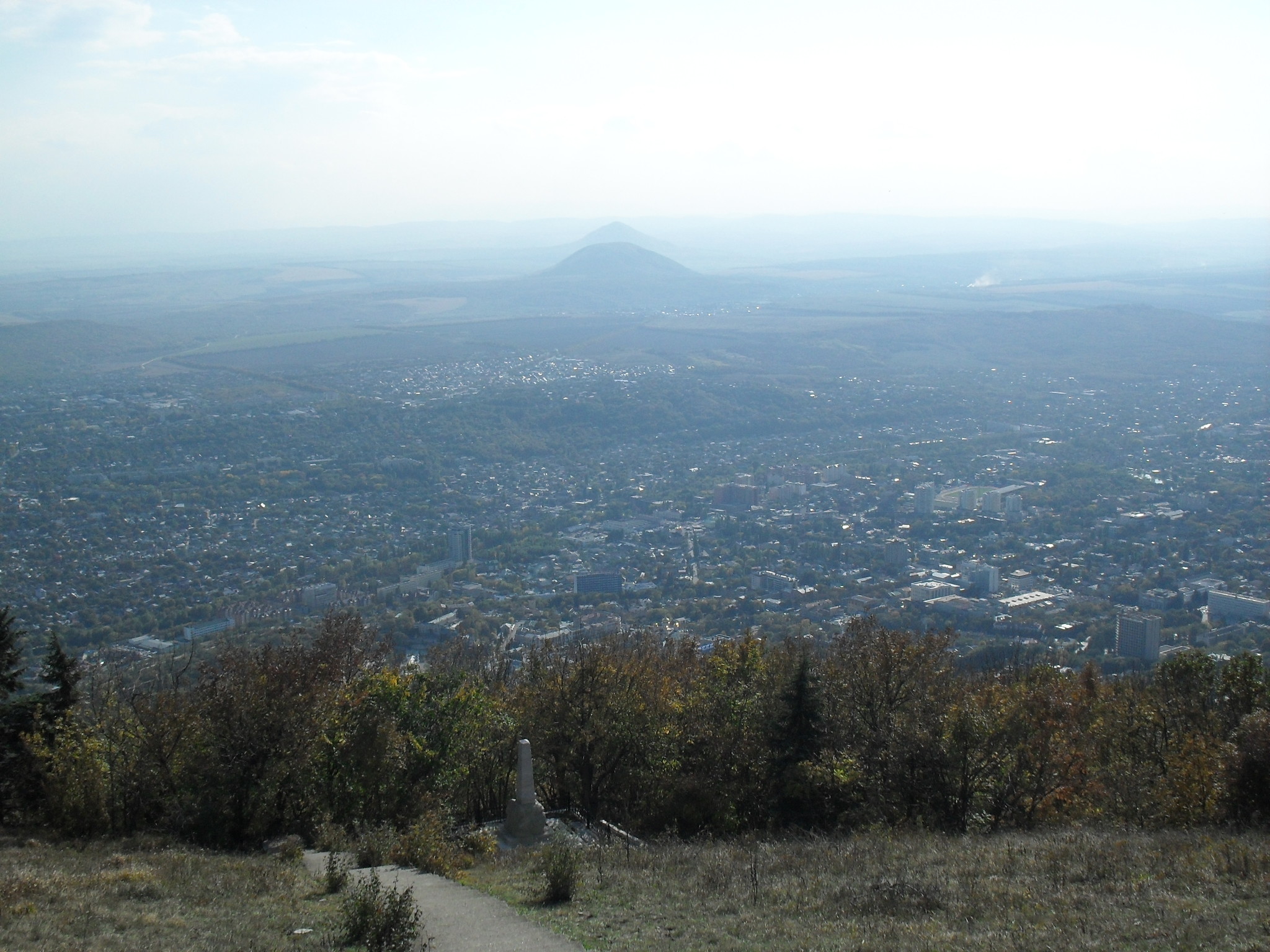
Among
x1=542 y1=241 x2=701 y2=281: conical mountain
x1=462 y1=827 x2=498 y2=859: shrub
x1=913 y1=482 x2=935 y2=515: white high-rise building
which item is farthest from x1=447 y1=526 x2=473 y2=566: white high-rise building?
x1=542 y1=241 x2=701 y2=281: conical mountain

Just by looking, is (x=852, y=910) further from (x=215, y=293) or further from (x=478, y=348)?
(x=215, y=293)

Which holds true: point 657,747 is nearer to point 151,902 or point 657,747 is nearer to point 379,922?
point 151,902

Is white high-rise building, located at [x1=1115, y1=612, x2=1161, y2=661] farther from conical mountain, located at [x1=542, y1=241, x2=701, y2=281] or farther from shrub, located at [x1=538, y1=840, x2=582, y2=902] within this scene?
conical mountain, located at [x1=542, y1=241, x2=701, y2=281]

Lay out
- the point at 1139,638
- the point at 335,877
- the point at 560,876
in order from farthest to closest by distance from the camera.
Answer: the point at 1139,638 → the point at 335,877 → the point at 560,876

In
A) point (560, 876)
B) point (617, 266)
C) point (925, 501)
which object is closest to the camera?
point (560, 876)

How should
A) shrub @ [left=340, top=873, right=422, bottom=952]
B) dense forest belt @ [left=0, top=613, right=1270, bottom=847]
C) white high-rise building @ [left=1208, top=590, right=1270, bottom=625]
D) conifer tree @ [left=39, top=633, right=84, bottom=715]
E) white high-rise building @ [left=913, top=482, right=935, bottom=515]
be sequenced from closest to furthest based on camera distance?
1. shrub @ [left=340, top=873, right=422, bottom=952]
2. dense forest belt @ [left=0, top=613, right=1270, bottom=847]
3. conifer tree @ [left=39, top=633, right=84, bottom=715]
4. white high-rise building @ [left=1208, top=590, right=1270, bottom=625]
5. white high-rise building @ [left=913, top=482, right=935, bottom=515]

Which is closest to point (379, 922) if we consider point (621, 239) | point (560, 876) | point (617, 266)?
point (560, 876)
